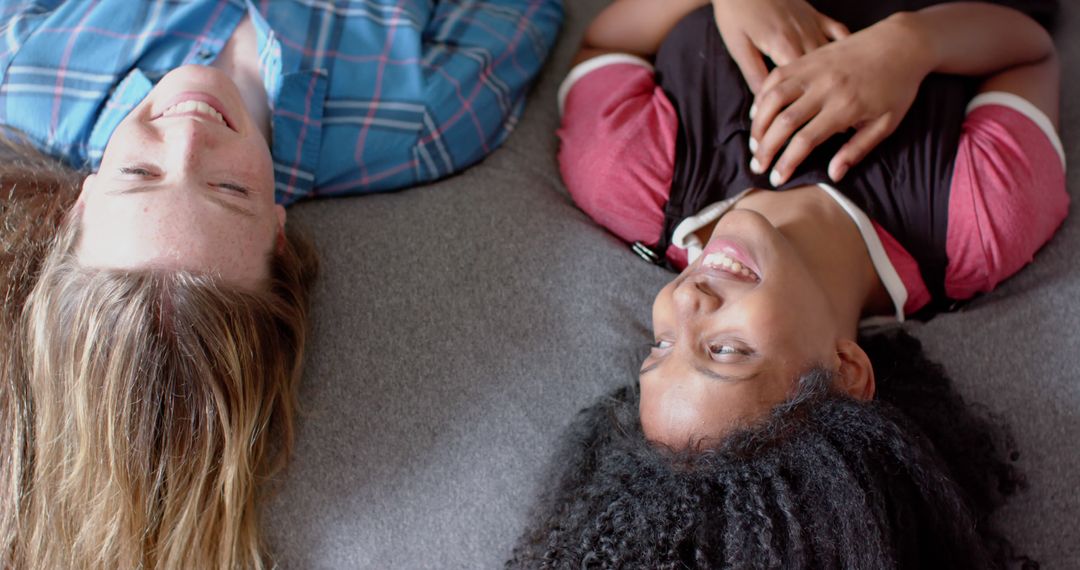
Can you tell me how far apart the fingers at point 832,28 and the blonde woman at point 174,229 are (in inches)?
20.6

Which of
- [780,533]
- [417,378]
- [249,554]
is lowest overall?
[249,554]

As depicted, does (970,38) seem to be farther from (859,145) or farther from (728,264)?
(728,264)

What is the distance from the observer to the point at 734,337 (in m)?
0.94

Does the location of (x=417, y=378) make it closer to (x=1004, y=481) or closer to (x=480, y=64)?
(x=480, y=64)

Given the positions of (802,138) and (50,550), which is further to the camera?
(802,138)

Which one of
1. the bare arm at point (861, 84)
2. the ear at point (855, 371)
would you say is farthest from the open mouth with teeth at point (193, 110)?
the ear at point (855, 371)

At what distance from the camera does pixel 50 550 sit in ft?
3.29

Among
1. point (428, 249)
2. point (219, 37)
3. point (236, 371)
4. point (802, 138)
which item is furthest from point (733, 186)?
point (219, 37)

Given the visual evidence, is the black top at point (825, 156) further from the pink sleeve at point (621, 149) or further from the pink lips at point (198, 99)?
the pink lips at point (198, 99)

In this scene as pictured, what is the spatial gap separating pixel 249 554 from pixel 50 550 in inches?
9.0

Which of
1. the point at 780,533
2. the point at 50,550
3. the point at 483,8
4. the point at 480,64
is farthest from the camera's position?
the point at 483,8

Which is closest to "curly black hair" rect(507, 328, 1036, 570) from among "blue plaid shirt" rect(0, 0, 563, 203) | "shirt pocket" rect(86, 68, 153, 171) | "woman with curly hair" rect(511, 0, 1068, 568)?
"woman with curly hair" rect(511, 0, 1068, 568)

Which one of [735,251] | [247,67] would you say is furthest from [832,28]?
[247,67]

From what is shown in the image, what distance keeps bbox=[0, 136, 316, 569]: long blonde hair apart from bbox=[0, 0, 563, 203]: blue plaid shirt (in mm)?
294
